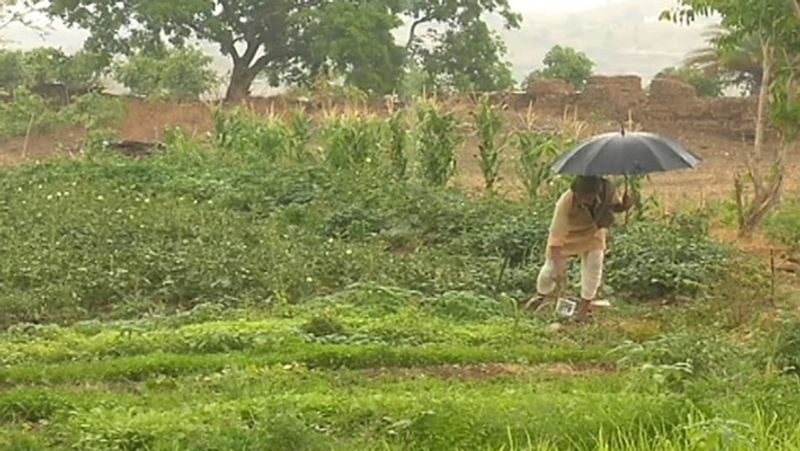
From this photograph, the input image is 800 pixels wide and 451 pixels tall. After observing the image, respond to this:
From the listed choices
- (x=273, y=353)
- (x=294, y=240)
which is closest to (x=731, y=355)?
(x=273, y=353)

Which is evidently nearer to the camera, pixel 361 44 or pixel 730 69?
pixel 361 44

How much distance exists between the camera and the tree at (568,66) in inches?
1197

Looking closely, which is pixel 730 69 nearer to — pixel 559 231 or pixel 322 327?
pixel 559 231

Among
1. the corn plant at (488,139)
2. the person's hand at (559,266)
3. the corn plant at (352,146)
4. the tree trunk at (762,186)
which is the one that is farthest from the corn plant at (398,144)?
the person's hand at (559,266)

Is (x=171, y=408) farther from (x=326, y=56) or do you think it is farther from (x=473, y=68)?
(x=473, y=68)

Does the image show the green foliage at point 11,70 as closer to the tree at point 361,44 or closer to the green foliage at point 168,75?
the green foliage at point 168,75

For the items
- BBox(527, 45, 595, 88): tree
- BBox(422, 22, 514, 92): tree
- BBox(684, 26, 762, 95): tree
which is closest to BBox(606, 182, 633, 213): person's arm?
BBox(684, 26, 762, 95): tree

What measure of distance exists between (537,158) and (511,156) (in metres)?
4.81

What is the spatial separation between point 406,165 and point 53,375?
9.23 m

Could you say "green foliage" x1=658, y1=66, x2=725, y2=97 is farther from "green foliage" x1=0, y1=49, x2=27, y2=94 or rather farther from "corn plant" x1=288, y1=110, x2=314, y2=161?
"green foliage" x1=0, y1=49, x2=27, y2=94

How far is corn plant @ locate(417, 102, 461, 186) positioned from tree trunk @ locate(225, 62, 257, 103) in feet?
49.2

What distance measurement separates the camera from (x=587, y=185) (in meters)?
8.66

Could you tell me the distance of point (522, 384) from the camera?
666 centimetres

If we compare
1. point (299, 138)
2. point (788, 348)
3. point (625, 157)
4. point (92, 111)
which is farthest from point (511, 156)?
point (788, 348)
